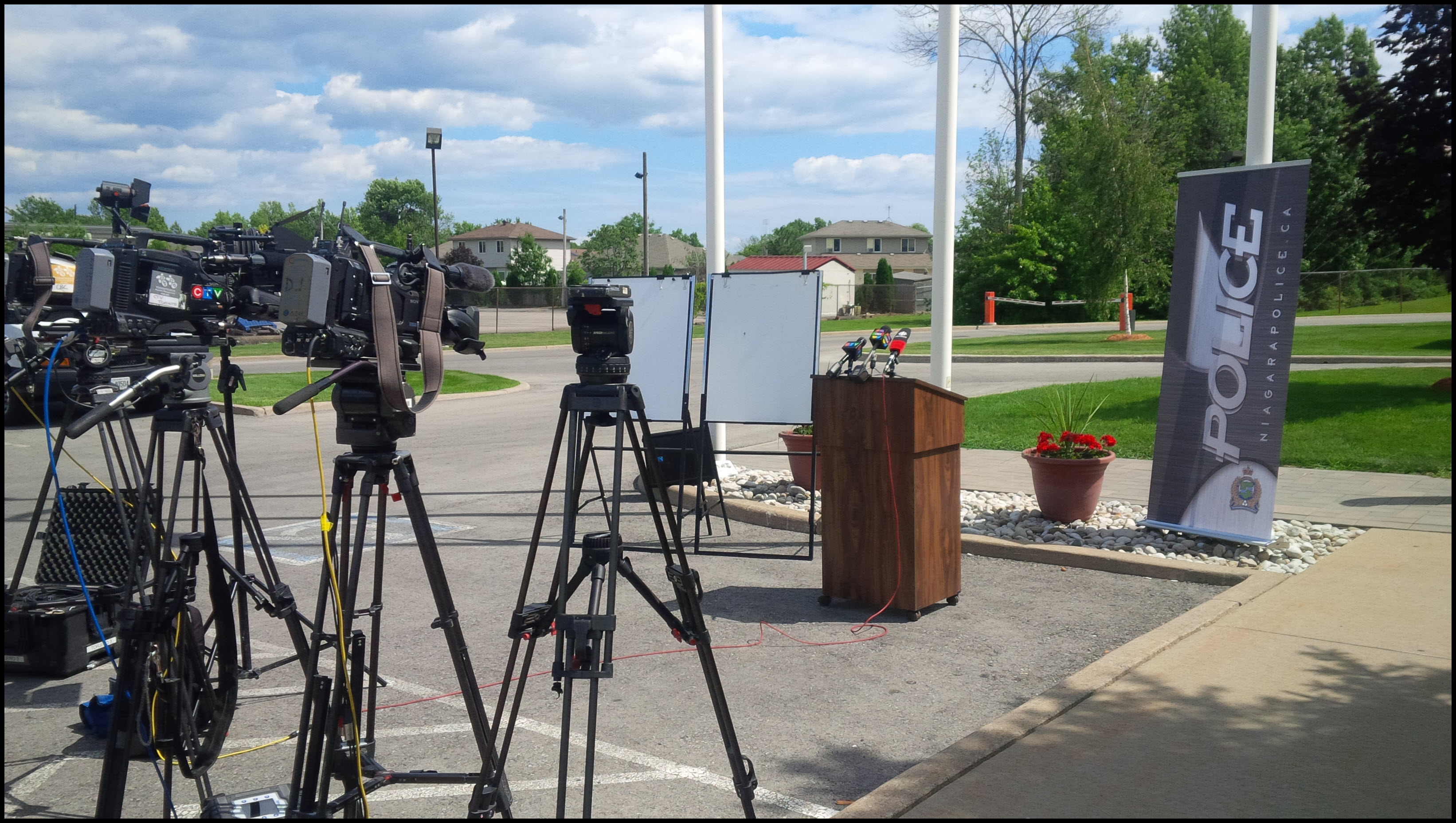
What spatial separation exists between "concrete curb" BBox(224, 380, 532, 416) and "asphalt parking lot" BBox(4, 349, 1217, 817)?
8210mm

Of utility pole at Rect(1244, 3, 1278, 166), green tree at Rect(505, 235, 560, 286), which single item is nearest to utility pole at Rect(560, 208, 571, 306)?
green tree at Rect(505, 235, 560, 286)

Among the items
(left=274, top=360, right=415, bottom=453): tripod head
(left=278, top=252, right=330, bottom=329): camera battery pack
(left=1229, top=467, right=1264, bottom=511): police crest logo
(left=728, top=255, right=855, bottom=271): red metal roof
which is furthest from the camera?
(left=728, top=255, right=855, bottom=271): red metal roof

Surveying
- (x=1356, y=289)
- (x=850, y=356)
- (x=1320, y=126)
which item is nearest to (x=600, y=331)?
(x=850, y=356)

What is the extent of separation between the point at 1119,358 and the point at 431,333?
859 inches

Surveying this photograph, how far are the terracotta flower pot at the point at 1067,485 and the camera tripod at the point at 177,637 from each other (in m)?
5.72

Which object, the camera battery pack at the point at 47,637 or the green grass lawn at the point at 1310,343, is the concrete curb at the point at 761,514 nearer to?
the camera battery pack at the point at 47,637

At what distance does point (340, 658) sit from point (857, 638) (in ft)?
10.8

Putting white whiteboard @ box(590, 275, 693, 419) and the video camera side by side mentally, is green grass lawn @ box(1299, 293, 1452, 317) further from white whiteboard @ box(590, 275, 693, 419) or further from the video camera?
the video camera

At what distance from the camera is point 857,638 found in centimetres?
566

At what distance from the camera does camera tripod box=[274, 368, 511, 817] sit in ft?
10.2

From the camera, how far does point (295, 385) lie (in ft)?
64.6

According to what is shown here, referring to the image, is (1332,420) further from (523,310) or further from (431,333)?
(523,310)

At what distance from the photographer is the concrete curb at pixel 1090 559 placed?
6508 millimetres

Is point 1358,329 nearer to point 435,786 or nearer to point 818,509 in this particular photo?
point 818,509
